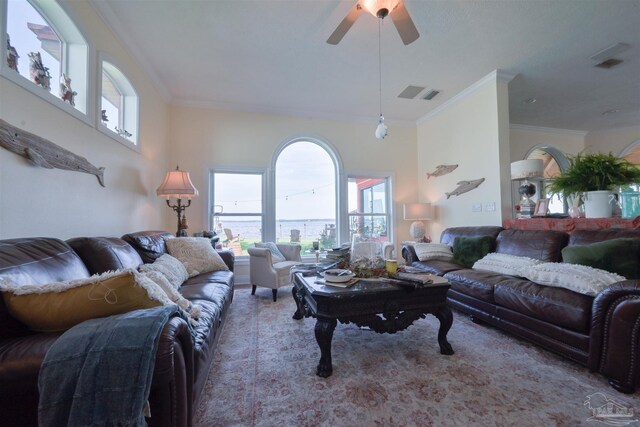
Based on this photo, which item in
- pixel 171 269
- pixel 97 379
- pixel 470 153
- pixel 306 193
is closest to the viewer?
pixel 97 379

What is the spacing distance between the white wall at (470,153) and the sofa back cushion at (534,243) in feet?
2.05

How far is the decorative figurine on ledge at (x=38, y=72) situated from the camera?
1.80 m

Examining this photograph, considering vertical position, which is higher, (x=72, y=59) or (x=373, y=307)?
(x=72, y=59)

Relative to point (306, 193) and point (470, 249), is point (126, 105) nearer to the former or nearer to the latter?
point (306, 193)

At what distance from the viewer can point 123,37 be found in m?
2.81

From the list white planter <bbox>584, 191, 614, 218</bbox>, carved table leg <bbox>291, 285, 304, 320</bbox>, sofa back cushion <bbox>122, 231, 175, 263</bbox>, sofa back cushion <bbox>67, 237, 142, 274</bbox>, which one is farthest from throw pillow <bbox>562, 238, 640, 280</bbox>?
sofa back cushion <bbox>122, 231, 175, 263</bbox>

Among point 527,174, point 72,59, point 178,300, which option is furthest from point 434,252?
point 72,59

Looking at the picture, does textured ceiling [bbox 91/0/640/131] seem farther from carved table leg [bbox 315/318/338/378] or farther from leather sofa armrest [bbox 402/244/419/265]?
carved table leg [bbox 315/318/338/378]

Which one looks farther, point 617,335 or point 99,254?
point 99,254

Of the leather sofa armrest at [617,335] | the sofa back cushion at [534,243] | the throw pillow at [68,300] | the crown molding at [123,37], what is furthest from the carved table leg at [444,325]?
the crown molding at [123,37]

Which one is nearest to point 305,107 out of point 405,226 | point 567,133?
point 405,226

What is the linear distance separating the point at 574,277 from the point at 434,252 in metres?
1.62

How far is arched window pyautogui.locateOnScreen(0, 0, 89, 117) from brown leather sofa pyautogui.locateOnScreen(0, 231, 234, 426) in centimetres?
110

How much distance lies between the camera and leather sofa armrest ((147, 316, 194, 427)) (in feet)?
3.07
